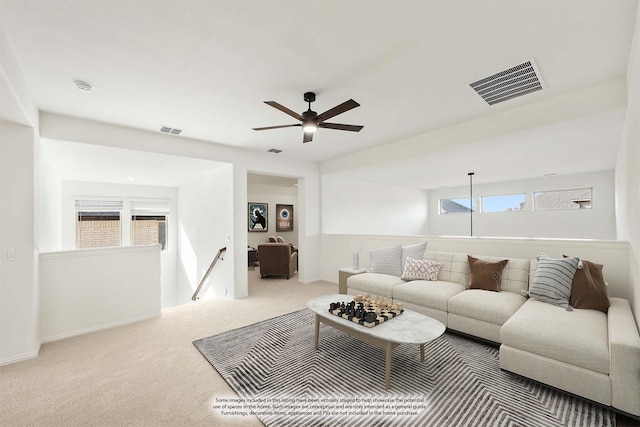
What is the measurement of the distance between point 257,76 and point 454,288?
3.19m

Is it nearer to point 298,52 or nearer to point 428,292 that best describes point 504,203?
point 428,292

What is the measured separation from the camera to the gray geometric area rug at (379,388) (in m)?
1.84

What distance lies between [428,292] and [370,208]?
4.27m

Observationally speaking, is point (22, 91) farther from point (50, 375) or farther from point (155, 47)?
point (50, 375)

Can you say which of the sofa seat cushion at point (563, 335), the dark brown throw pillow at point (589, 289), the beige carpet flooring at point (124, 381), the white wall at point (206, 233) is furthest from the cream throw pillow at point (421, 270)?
the white wall at point (206, 233)

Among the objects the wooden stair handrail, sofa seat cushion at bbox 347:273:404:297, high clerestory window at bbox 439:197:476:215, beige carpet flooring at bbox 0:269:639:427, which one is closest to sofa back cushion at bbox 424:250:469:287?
sofa seat cushion at bbox 347:273:404:297

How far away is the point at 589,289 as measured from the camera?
2496 millimetres

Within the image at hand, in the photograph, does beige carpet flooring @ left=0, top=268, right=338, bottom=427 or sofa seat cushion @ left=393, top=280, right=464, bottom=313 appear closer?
beige carpet flooring @ left=0, top=268, right=338, bottom=427

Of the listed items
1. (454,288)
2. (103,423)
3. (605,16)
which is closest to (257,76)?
(605,16)

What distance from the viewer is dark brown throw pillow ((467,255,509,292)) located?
317 centimetres

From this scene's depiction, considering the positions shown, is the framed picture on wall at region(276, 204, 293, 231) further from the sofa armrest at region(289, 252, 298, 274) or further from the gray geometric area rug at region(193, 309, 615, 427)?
the gray geometric area rug at region(193, 309, 615, 427)

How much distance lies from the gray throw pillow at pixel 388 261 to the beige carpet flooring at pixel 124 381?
78.0 inches

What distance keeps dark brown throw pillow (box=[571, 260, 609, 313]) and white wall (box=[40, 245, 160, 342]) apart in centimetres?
489

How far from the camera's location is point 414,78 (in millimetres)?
2590
